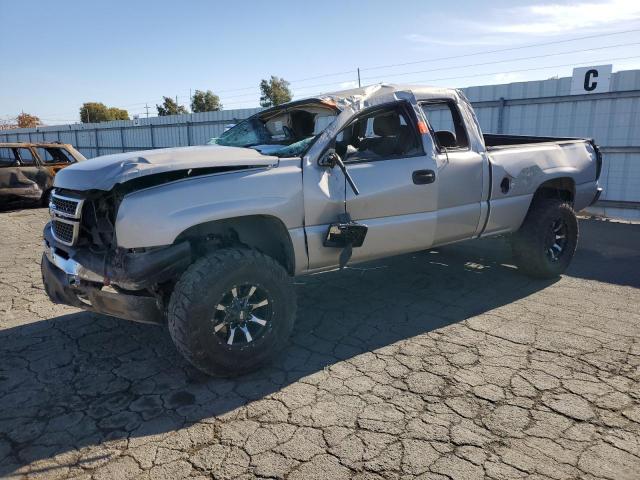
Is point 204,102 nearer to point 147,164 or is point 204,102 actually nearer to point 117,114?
point 117,114

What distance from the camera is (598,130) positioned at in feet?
32.3

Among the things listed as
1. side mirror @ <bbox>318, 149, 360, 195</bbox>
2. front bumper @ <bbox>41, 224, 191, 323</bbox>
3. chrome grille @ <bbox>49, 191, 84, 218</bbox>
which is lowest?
front bumper @ <bbox>41, 224, 191, 323</bbox>

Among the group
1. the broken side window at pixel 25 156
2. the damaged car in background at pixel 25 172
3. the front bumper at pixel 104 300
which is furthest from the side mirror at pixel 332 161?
the broken side window at pixel 25 156

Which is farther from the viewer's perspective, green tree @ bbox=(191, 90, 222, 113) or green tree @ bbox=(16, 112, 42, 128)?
green tree @ bbox=(16, 112, 42, 128)

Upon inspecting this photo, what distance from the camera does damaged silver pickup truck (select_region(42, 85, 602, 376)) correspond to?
3.18 meters

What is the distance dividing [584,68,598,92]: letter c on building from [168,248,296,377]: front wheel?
888 centimetres

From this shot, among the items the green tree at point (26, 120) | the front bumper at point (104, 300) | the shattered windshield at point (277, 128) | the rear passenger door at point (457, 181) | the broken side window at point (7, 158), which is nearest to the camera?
the front bumper at point (104, 300)

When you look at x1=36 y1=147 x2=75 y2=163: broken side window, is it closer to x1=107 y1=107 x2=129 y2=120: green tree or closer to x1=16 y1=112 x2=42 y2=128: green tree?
x1=107 y1=107 x2=129 y2=120: green tree

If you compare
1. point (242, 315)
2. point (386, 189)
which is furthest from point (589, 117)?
point (242, 315)

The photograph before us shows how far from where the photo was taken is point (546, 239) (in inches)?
212

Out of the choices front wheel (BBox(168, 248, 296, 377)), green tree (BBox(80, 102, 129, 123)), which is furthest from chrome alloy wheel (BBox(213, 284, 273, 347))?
green tree (BBox(80, 102, 129, 123))

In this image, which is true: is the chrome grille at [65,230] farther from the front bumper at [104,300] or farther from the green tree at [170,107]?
the green tree at [170,107]

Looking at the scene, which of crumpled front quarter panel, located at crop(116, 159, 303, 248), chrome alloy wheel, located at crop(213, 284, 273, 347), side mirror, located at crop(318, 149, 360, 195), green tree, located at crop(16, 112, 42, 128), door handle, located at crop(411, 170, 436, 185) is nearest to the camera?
crumpled front quarter panel, located at crop(116, 159, 303, 248)

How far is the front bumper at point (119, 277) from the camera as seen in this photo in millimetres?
3119
